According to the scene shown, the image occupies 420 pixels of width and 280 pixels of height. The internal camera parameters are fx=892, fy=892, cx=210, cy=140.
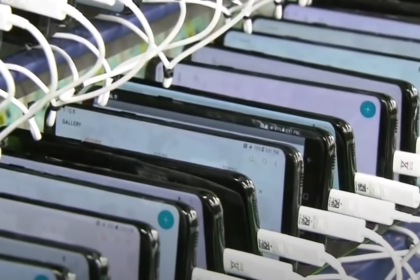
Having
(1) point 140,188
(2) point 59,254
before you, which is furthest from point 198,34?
(2) point 59,254

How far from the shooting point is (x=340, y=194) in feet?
3.05

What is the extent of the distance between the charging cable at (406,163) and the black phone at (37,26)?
0.40 m

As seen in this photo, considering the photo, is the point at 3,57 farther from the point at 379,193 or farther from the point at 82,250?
the point at 379,193

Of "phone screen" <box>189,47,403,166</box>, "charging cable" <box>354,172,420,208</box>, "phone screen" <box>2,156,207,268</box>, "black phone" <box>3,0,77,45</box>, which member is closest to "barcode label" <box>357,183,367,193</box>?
"charging cable" <box>354,172,420,208</box>

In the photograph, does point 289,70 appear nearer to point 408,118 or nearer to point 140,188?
point 408,118

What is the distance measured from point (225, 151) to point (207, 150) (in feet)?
0.06

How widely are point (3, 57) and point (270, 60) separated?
13.9 inches

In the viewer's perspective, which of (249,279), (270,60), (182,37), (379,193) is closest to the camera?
(249,279)

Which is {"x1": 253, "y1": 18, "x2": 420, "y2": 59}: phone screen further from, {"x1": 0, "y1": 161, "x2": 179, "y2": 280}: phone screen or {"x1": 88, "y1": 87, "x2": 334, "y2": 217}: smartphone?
{"x1": 0, "y1": 161, "x2": 179, "y2": 280}: phone screen

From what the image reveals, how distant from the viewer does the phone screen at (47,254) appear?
0.69 metres

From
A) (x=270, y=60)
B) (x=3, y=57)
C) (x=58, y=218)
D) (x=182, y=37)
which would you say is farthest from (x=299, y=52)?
(x=58, y=218)

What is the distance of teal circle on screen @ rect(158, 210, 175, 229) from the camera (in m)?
0.77

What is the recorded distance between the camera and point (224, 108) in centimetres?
98

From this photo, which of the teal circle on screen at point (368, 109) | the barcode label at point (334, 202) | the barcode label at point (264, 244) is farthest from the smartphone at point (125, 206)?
the teal circle on screen at point (368, 109)
